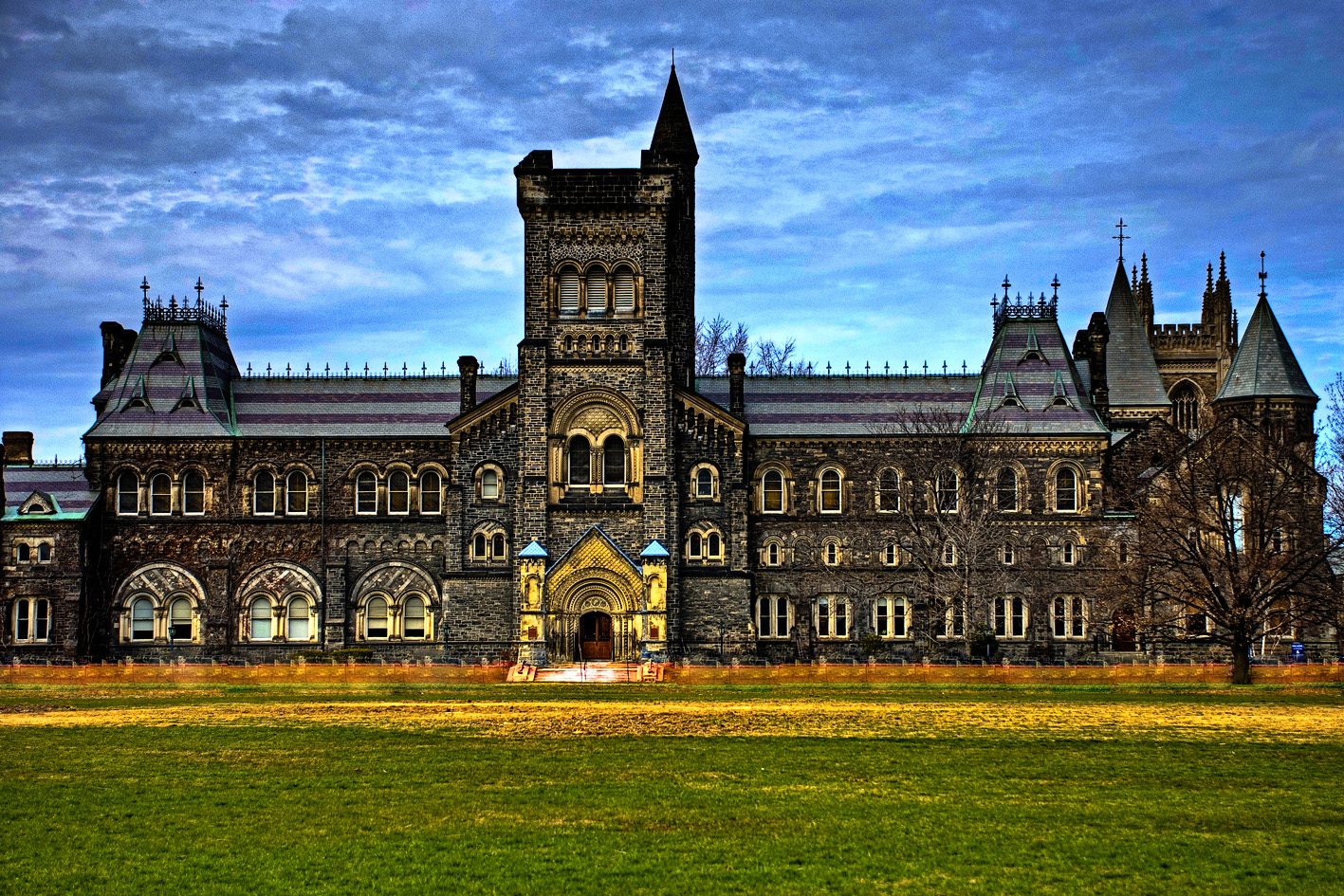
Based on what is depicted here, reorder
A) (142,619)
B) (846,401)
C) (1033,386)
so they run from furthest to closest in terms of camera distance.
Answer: (846,401)
(1033,386)
(142,619)

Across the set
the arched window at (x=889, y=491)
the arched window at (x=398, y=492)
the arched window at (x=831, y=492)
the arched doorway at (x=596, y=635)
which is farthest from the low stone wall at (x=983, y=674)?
the arched window at (x=398, y=492)

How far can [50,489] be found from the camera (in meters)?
62.0

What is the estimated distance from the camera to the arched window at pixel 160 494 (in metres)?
62.7

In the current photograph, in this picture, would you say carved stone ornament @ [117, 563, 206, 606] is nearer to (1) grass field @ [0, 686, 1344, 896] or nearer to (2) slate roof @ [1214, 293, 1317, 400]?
(1) grass field @ [0, 686, 1344, 896]

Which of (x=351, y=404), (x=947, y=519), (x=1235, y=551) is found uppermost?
(x=351, y=404)

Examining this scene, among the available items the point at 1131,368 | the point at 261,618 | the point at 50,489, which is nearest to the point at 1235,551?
the point at 1131,368

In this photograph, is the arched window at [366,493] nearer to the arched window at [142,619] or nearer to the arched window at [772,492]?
the arched window at [142,619]

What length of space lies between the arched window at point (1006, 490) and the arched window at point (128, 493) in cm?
3777

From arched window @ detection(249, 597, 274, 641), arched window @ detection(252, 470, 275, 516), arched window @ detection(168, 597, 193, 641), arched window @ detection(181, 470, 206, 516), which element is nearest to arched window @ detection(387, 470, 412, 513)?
arched window @ detection(252, 470, 275, 516)

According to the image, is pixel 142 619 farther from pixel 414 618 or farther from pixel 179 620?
pixel 414 618

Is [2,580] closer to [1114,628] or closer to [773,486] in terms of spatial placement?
[773,486]

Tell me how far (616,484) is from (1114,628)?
22.4 meters

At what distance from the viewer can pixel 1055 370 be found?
65125 millimetres

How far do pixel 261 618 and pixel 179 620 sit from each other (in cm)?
352
